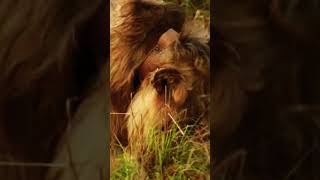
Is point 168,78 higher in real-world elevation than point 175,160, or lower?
higher

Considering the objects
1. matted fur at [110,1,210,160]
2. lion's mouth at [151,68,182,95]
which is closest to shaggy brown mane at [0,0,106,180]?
matted fur at [110,1,210,160]

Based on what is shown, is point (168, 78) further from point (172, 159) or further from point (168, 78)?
point (172, 159)

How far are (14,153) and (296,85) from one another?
37.1 inches

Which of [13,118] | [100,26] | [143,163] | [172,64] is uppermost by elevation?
[100,26]

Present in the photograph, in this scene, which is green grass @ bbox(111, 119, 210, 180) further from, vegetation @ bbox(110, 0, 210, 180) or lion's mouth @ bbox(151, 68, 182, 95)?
lion's mouth @ bbox(151, 68, 182, 95)

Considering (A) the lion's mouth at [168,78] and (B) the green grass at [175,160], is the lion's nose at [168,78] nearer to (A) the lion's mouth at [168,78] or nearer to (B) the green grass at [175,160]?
(A) the lion's mouth at [168,78]

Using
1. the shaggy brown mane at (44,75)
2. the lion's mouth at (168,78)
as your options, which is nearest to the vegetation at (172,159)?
the lion's mouth at (168,78)

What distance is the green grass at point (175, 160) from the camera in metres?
1.82

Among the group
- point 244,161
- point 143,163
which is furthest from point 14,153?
point 244,161

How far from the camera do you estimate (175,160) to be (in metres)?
1.82

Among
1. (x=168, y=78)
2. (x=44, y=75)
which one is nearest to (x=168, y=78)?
(x=168, y=78)

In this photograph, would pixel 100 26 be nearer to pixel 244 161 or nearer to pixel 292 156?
pixel 244 161

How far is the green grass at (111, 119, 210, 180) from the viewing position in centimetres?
182

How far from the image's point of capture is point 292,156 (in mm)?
1803
